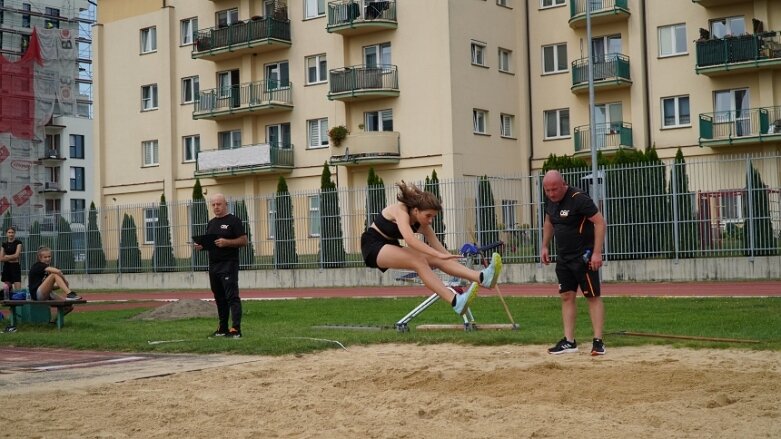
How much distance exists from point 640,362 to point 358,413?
367 cm

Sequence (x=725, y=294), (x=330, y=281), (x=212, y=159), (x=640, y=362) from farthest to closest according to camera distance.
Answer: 1. (x=212, y=159)
2. (x=330, y=281)
3. (x=725, y=294)
4. (x=640, y=362)

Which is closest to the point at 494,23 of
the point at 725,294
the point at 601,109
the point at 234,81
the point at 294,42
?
the point at 601,109

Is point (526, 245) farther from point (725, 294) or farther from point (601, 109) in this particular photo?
point (601, 109)

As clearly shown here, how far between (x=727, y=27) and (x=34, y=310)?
32.6m

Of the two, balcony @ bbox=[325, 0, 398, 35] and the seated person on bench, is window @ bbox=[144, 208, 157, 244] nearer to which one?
balcony @ bbox=[325, 0, 398, 35]

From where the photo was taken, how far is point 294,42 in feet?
156

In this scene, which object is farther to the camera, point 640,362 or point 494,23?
point 494,23

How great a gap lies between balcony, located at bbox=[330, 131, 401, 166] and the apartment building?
1155cm

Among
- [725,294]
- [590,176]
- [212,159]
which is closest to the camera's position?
[725,294]

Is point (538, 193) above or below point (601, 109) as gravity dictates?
below

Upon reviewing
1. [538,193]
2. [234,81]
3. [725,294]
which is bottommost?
[725,294]

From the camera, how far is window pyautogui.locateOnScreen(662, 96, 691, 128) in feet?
140

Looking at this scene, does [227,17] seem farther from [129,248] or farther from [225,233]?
[225,233]

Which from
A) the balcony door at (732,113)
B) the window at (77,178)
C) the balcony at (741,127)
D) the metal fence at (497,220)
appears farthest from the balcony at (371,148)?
the window at (77,178)
